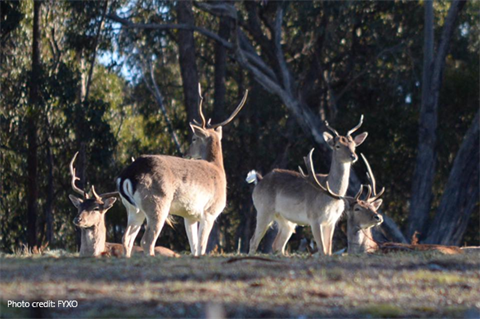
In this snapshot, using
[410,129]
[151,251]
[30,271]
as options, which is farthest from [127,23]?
[30,271]

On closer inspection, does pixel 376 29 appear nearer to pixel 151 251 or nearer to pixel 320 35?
pixel 320 35

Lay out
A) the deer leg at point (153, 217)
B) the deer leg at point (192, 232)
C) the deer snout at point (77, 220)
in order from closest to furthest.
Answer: the deer leg at point (153, 217) < the deer snout at point (77, 220) < the deer leg at point (192, 232)

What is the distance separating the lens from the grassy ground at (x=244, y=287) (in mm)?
5766

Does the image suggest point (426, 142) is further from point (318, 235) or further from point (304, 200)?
point (318, 235)

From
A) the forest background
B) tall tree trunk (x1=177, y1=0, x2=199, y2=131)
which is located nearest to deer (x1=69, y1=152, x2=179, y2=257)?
the forest background

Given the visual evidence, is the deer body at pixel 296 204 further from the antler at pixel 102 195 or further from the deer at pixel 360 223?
the antler at pixel 102 195

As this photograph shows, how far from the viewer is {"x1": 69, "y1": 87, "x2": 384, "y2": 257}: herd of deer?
10.1m

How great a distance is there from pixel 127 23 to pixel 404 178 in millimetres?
8834

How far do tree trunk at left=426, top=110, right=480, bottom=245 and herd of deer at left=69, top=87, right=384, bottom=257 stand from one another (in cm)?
685

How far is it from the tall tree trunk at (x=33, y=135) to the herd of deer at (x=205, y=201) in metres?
8.61

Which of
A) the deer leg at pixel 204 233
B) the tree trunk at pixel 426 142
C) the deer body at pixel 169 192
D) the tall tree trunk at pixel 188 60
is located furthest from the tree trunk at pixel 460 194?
the deer leg at pixel 204 233

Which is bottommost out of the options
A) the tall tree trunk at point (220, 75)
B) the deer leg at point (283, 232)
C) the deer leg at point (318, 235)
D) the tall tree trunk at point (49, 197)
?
the tall tree trunk at point (49, 197)

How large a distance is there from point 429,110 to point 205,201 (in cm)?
1112

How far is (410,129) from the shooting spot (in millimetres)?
23234
